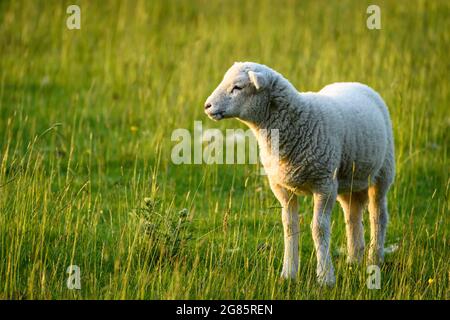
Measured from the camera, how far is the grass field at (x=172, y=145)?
5.93 meters

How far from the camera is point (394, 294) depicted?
5738mm

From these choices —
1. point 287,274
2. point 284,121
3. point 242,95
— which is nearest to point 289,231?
point 287,274

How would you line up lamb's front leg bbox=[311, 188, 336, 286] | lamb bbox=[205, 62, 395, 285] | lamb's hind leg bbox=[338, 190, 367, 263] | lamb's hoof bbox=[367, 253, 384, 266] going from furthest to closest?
1. lamb's hind leg bbox=[338, 190, 367, 263]
2. lamb's hoof bbox=[367, 253, 384, 266]
3. lamb's front leg bbox=[311, 188, 336, 286]
4. lamb bbox=[205, 62, 395, 285]

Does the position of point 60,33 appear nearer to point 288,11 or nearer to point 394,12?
point 288,11

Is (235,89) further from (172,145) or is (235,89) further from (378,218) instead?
(172,145)

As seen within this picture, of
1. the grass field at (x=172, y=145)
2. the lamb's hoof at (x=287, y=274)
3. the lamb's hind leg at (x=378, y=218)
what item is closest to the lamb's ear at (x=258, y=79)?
the grass field at (x=172, y=145)

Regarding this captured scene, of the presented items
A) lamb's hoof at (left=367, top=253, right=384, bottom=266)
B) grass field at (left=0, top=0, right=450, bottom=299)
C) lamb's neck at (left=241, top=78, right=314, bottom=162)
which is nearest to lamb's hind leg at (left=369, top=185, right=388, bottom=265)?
lamb's hoof at (left=367, top=253, right=384, bottom=266)

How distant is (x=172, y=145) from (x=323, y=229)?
3499 millimetres

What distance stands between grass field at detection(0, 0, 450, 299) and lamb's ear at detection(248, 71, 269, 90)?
917 millimetres

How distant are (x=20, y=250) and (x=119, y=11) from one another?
841cm

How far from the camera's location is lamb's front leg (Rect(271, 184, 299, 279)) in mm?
6102

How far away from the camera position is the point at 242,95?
228 inches

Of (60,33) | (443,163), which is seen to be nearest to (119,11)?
(60,33)

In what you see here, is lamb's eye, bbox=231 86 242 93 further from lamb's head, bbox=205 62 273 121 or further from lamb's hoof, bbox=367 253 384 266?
lamb's hoof, bbox=367 253 384 266
